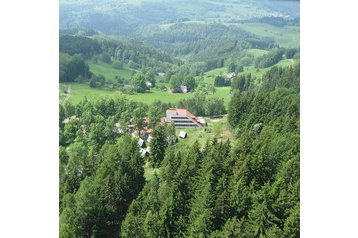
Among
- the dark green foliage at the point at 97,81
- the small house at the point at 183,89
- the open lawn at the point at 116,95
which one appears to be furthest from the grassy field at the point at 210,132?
the dark green foliage at the point at 97,81

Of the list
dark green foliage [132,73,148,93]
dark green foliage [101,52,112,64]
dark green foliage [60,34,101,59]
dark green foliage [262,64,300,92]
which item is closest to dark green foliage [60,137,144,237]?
dark green foliage [132,73,148,93]

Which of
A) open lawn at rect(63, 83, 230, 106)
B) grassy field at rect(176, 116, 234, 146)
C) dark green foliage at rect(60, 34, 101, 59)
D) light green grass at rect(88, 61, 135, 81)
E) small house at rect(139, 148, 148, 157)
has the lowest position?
small house at rect(139, 148, 148, 157)

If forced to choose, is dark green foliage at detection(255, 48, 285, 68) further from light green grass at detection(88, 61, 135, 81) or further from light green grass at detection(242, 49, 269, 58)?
light green grass at detection(88, 61, 135, 81)

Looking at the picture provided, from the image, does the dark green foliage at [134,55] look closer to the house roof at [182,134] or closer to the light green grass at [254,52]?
the house roof at [182,134]
